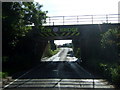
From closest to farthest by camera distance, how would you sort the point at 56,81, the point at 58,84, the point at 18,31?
the point at 58,84 < the point at 56,81 < the point at 18,31

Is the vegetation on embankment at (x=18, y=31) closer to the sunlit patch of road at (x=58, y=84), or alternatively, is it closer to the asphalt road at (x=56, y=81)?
the asphalt road at (x=56, y=81)

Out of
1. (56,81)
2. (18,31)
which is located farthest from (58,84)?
(18,31)

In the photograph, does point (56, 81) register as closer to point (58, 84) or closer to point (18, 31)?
point (58, 84)

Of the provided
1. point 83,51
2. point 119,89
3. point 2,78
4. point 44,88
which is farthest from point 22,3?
point 83,51

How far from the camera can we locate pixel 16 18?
2141 centimetres

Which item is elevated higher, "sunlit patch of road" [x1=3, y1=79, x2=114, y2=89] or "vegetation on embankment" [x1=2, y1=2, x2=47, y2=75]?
"vegetation on embankment" [x1=2, y1=2, x2=47, y2=75]

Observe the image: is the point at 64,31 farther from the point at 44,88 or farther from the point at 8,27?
the point at 44,88

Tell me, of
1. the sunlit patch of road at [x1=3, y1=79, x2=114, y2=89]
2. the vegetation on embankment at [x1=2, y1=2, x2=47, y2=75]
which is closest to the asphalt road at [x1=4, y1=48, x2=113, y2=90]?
the sunlit patch of road at [x1=3, y1=79, x2=114, y2=89]

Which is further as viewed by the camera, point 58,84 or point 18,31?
point 18,31

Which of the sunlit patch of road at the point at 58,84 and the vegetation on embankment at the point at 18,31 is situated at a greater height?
the vegetation on embankment at the point at 18,31

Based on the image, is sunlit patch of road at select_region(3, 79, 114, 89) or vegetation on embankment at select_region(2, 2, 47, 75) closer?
sunlit patch of road at select_region(3, 79, 114, 89)

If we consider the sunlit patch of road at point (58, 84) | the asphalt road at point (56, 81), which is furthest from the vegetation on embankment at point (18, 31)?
the sunlit patch of road at point (58, 84)

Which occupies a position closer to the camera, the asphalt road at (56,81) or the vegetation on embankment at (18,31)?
the asphalt road at (56,81)

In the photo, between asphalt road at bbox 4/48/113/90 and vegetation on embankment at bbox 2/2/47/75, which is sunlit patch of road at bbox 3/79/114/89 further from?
vegetation on embankment at bbox 2/2/47/75
